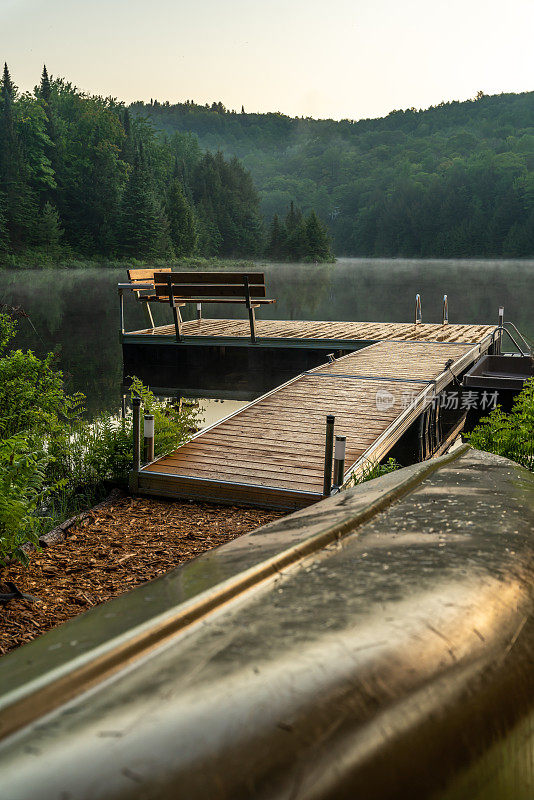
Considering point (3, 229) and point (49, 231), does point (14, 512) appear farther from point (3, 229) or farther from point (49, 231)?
point (49, 231)

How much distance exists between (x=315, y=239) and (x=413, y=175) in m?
48.7

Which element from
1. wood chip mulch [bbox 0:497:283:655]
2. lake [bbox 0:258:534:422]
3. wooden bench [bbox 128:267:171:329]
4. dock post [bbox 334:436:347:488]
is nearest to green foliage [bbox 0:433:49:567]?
wood chip mulch [bbox 0:497:283:655]

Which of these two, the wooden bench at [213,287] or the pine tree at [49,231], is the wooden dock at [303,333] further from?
the pine tree at [49,231]

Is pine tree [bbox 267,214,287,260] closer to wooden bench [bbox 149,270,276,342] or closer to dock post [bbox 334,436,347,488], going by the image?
wooden bench [bbox 149,270,276,342]

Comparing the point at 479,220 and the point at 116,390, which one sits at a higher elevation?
the point at 479,220

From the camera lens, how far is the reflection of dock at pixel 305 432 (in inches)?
247

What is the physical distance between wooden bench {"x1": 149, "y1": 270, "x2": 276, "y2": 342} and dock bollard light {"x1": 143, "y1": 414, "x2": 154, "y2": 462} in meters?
7.27

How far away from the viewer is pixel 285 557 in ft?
4.33

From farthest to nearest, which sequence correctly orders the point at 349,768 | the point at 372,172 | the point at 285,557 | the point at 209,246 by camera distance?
the point at 372,172 < the point at 209,246 < the point at 285,557 < the point at 349,768

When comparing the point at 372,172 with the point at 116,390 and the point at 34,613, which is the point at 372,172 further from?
the point at 34,613

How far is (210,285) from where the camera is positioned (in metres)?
13.9

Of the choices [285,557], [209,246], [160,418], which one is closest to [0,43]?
[209,246]

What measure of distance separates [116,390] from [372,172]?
465 feet

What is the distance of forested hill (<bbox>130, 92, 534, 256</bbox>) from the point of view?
123375 mm
